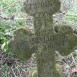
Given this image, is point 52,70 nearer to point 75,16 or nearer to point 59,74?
point 59,74

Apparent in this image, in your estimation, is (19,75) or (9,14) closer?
(19,75)

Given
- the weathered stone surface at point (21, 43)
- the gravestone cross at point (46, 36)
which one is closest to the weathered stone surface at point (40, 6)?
the gravestone cross at point (46, 36)

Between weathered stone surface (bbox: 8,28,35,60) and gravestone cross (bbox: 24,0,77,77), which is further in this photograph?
weathered stone surface (bbox: 8,28,35,60)

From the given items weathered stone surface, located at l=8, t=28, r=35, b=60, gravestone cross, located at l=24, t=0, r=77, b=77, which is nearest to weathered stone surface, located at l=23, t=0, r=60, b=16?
gravestone cross, located at l=24, t=0, r=77, b=77

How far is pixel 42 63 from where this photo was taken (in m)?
2.61

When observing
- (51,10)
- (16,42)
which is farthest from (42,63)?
(51,10)

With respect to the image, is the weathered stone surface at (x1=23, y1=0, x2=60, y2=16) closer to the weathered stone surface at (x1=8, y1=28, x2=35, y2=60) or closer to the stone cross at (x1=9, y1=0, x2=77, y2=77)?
the stone cross at (x1=9, y1=0, x2=77, y2=77)

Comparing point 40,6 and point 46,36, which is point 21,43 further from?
point 40,6

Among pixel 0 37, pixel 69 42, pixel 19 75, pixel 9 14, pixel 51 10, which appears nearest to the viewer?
pixel 51 10

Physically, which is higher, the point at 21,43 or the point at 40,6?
the point at 40,6

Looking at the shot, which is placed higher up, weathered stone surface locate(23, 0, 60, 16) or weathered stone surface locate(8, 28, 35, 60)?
weathered stone surface locate(23, 0, 60, 16)

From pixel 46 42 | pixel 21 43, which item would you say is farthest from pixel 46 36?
pixel 21 43

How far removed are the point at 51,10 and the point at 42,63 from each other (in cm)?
50

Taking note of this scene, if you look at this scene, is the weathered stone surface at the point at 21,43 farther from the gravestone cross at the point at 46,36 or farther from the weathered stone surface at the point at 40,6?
the weathered stone surface at the point at 40,6
